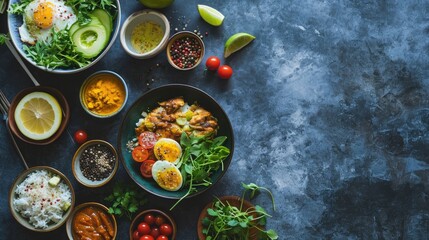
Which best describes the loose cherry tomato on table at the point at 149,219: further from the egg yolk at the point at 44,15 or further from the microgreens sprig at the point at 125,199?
the egg yolk at the point at 44,15

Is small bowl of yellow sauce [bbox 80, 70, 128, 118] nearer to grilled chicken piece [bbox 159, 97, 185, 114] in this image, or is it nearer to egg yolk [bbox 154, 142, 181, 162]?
grilled chicken piece [bbox 159, 97, 185, 114]

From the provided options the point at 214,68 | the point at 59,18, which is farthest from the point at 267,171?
the point at 59,18

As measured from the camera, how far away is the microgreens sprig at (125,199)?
12.2 ft

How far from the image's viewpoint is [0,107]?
3.81 m

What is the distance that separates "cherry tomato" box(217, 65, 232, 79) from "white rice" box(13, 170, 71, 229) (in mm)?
1468

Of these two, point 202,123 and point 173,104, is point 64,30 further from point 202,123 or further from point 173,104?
point 202,123

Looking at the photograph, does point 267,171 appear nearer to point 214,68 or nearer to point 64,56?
point 214,68

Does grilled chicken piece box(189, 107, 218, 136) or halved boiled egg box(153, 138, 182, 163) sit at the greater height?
grilled chicken piece box(189, 107, 218, 136)

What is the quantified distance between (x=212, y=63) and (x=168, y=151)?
0.77m

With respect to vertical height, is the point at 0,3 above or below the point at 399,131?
above

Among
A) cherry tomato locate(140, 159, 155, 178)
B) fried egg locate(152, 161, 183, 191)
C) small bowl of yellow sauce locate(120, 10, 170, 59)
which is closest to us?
fried egg locate(152, 161, 183, 191)

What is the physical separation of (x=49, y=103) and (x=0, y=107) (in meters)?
0.42

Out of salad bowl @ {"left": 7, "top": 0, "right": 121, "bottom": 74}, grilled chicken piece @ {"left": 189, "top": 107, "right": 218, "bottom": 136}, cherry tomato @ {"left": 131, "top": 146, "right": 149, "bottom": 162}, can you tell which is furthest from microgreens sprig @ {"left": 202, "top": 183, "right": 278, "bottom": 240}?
salad bowl @ {"left": 7, "top": 0, "right": 121, "bottom": 74}

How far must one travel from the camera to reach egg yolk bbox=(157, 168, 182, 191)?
3571 millimetres
